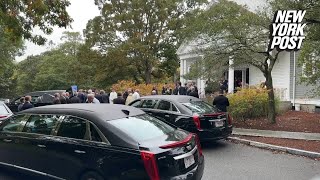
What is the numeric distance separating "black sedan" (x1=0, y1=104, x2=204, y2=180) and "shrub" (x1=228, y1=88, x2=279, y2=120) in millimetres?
8812

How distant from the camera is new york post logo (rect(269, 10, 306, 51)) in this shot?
12.0 meters

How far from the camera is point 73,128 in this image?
5.78 metres

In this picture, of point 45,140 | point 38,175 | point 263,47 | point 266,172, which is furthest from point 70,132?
point 263,47

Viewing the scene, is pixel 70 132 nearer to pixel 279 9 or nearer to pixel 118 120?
pixel 118 120

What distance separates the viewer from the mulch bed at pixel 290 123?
13.5 meters

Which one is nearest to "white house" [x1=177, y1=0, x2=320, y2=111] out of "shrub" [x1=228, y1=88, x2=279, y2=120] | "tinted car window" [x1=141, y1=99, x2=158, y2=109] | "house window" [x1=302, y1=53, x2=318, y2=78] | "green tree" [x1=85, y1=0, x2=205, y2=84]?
"shrub" [x1=228, y1=88, x2=279, y2=120]

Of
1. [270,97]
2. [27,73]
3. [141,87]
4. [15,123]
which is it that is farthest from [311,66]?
[27,73]

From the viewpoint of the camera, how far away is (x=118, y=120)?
5695 millimetres

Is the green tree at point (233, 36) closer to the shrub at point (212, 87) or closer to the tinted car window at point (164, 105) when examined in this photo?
the tinted car window at point (164, 105)

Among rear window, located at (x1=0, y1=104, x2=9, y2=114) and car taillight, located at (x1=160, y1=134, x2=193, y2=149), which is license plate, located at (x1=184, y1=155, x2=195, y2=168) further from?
rear window, located at (x1=0, y1=104, x2=9, y2=114)

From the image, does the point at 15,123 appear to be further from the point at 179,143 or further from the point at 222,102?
the point at 222,102

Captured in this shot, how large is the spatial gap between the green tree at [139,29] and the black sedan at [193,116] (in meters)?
21.7

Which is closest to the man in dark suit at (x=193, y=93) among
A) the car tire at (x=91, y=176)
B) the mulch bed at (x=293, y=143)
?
the mulch bed at (x=293, y=143)

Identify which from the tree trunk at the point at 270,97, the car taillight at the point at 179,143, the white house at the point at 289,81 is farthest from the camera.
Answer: the white house at the point at 289,81
